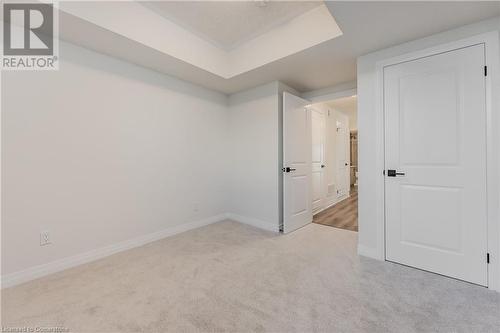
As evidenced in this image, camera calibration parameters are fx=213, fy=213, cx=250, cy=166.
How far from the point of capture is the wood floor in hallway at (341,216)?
3671 mm

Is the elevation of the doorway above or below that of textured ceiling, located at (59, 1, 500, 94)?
below

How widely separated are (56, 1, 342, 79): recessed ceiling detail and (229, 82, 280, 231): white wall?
728 mm

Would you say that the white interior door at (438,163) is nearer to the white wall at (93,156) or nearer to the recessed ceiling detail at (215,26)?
the recessed ceiling detail at (215,26)

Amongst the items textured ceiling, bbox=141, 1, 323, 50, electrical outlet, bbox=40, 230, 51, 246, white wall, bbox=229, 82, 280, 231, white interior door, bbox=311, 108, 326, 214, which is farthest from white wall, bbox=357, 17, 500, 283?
electrical outlet, bbox=40, 230, 51, 246

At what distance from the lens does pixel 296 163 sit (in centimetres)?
350

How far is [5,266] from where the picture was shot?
1916mm

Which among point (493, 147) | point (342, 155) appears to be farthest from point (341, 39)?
point (342, 155)

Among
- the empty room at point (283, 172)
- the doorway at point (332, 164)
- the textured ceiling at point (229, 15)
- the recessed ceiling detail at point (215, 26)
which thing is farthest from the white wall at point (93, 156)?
the doorway at point (332, 164)

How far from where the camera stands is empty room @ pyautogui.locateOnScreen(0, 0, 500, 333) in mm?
1664

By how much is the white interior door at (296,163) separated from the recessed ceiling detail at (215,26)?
2.65 ft

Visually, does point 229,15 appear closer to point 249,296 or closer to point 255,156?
point 255,156

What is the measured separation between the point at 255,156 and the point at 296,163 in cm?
71

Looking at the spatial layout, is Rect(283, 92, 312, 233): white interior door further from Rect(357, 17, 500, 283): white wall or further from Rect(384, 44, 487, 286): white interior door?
Rect(384, 44, 487, 286): white interior door

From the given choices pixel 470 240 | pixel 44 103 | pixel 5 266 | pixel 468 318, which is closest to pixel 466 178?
pixel 470 240
